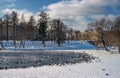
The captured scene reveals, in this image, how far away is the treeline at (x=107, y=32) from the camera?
61.7 m

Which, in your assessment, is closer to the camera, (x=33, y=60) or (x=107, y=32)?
(x=33, y=60)

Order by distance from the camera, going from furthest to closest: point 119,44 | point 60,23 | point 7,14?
point 60,23, point 7,14, point 119,44

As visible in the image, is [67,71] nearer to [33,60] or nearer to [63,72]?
[63,72]

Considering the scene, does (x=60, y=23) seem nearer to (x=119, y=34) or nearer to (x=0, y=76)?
(x=119, y=34)

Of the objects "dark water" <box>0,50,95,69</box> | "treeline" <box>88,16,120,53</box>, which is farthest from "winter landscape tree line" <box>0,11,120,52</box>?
"dark water" <box>0,50,95,69</box>

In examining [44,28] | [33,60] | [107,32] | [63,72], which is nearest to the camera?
[63,72]

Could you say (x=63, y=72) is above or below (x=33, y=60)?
above

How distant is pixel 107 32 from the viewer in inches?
2842

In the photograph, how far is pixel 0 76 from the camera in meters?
19.7

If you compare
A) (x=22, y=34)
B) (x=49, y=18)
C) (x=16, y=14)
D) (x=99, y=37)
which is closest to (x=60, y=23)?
(x=49, y=18)

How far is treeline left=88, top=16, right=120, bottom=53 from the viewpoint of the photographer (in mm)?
61672

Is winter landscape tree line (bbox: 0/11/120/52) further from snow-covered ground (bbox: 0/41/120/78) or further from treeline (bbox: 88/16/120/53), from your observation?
snow-covered ground (bbox: 0/41/120/78)

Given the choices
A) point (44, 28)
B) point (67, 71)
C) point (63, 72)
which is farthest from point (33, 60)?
point (44, 28)

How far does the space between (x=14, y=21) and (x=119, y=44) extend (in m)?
57.5
